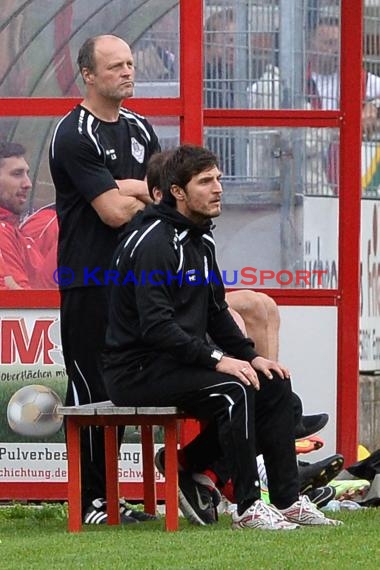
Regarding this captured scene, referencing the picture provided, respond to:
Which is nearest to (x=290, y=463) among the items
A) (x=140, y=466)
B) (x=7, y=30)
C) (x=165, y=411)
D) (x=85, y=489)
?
(x=165, y=411)

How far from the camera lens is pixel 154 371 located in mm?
6906

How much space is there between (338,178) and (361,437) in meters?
1.59

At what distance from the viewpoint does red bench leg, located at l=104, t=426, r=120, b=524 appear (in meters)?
7.44

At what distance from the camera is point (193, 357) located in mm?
6801

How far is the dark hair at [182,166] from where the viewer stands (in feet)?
23.1

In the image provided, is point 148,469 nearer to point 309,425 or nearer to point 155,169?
point 309,425

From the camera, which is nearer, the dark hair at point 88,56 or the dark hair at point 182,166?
the dark hair at point 182,166

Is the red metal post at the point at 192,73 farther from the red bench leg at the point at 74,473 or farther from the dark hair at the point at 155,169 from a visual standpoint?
the red bench leg at the point at 74,473

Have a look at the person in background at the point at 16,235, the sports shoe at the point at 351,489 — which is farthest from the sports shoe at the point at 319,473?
the person in background at the point at 16,235

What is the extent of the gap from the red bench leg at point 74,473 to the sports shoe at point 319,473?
1211 mm

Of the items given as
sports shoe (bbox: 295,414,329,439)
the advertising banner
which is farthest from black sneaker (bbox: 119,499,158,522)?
the advertising banner

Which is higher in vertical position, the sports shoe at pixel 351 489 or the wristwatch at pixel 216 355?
the wristwatch at pixel 216 355

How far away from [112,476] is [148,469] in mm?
282

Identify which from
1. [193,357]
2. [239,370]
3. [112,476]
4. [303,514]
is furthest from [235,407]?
[112,476]
